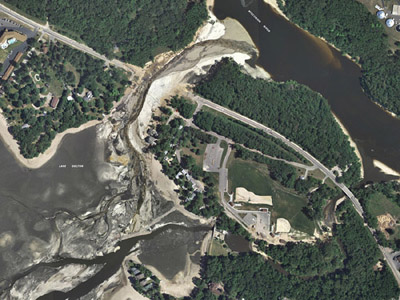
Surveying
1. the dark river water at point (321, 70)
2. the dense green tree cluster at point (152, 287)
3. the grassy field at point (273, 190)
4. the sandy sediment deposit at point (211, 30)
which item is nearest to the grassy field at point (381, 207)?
the dark river water at point (321, 70)

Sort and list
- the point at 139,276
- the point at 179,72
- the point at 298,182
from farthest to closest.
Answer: the point at 179,72, the point at 298,182, the point at 139,276

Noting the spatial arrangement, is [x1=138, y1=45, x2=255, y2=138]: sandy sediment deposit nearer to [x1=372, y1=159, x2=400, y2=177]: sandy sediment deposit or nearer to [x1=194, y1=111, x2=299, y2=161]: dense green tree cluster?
[x1=194, y1=111, x2=299, y2=161]: dense green tree cluster

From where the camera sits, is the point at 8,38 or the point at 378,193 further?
the point at 378,193

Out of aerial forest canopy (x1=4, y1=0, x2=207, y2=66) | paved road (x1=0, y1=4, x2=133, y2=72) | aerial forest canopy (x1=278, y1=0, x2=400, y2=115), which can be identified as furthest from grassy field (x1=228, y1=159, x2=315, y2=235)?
paved road (x1=0, y1=4, x2=133, y2=72)

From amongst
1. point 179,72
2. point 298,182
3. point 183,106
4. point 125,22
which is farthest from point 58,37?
point 298,182

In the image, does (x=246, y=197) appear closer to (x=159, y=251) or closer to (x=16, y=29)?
(x=159, y=251)

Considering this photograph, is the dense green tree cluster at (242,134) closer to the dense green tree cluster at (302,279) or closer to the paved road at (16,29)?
the dense green tree cluster at (302,279)
